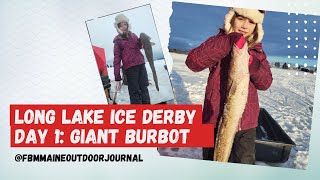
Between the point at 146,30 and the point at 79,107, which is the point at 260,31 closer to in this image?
the point at 146,30

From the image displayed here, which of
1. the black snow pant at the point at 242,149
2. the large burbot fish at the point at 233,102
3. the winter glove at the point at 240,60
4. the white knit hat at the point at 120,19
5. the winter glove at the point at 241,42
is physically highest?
the white knit hat at the point at 120,19

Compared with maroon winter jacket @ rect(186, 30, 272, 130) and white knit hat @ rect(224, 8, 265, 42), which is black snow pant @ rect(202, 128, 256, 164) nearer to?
maroon winter jacket @ rect(186, 30, 272, 130)

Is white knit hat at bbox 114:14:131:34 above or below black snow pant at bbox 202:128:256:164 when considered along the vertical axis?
above

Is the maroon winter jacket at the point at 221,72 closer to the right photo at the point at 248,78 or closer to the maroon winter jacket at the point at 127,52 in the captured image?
the right photo at the point at 248,78

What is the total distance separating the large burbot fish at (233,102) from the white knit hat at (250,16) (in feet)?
0.33

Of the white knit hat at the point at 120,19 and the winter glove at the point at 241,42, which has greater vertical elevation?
the white knit hat at the point at 120,19

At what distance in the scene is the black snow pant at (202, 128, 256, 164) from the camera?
2.92 m

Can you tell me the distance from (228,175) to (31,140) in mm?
974

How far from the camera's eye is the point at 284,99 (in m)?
2.95

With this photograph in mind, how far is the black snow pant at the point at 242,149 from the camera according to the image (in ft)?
9.58

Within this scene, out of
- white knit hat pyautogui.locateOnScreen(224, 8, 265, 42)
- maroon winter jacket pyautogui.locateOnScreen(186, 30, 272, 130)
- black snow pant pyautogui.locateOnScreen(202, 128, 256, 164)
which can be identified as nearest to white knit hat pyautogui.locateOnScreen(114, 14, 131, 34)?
maroon winter jacket pyautogui.locateOnScreen(186, 30, 272, 130)

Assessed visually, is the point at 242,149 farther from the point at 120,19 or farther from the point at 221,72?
the point at 120,19

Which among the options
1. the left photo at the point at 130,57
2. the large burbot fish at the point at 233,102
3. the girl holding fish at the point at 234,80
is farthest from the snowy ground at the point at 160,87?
the large burbot fish at the point at 233,102

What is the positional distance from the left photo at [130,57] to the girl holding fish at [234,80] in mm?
175
